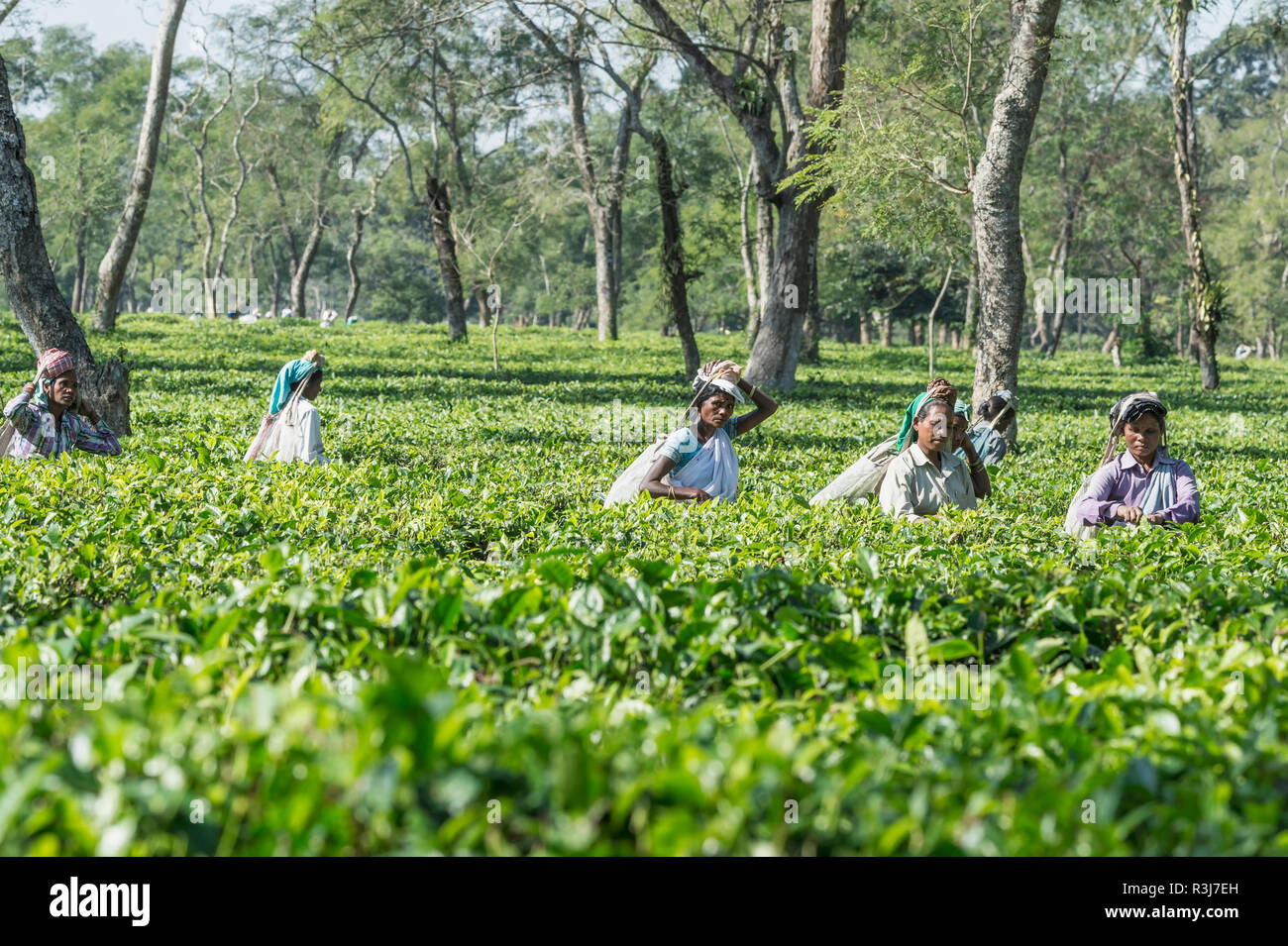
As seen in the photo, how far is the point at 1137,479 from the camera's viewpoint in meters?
7.03

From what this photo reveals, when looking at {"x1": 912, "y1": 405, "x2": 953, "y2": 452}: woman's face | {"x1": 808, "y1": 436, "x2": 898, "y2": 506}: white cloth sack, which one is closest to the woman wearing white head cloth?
{"x1": 808, "y1": 436, "x2": 898, "y2": 506}: white cloth sack

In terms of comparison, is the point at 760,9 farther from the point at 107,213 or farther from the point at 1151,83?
the point at 107,213

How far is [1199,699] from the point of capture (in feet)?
9.63

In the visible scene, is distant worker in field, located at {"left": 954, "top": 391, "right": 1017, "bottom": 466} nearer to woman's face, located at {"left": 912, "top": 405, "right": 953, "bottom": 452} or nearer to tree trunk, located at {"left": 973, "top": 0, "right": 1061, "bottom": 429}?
tree trunk, located at {"left": 973, "top": 0, "right": 1061, "bottom": 429}

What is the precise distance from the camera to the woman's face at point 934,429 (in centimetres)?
705

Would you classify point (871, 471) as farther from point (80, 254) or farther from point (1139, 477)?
point (80, 254)

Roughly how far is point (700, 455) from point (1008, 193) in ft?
22.6

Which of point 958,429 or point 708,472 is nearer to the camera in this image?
point 958,429

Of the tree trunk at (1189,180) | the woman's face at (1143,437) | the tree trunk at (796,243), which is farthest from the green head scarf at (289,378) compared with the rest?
the tree trunk at (1189,180)

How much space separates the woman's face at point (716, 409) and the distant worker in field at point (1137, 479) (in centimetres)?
239

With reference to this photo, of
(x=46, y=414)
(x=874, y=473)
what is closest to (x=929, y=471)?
(x=874, y=473)

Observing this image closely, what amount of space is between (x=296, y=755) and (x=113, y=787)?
306 millimetres

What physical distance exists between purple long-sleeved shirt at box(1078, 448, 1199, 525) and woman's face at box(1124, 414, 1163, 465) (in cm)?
5

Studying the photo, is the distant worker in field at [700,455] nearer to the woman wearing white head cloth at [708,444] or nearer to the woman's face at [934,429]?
the woman wearing white head cloth at [708,444]
